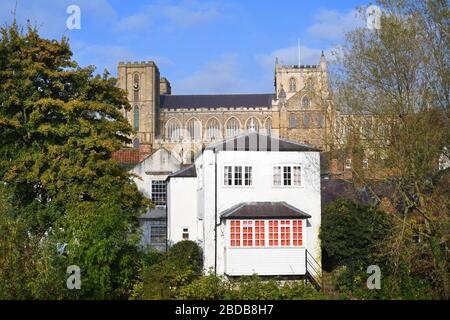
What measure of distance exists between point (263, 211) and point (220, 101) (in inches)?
3367

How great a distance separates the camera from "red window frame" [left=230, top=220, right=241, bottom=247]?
30.0 meters

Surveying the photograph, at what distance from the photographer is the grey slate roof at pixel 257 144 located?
105 feet

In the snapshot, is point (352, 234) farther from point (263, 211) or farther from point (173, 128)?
point (173, 128)

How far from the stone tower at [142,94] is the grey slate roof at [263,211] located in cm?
7785

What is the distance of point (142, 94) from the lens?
11250 centimetres

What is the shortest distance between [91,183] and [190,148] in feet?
231

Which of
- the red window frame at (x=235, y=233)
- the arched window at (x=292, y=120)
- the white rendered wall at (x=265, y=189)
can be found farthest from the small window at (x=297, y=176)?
the arched window at (x=292, y=120)

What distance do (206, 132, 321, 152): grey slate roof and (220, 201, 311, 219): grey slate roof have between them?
9.28ft

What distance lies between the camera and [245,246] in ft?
98.1

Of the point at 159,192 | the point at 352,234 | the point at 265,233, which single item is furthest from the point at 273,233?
the point at 159,192

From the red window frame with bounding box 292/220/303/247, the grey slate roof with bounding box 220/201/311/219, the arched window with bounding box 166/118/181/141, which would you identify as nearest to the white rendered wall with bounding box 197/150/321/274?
the grey slate roof with bounding box 220/201/311/219

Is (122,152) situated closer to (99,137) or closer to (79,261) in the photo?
(99,137)

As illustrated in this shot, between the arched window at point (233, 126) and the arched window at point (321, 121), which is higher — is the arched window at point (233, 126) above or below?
above

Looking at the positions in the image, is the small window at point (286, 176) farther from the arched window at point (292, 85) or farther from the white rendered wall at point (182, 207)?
the arched window at point (292, 85)
